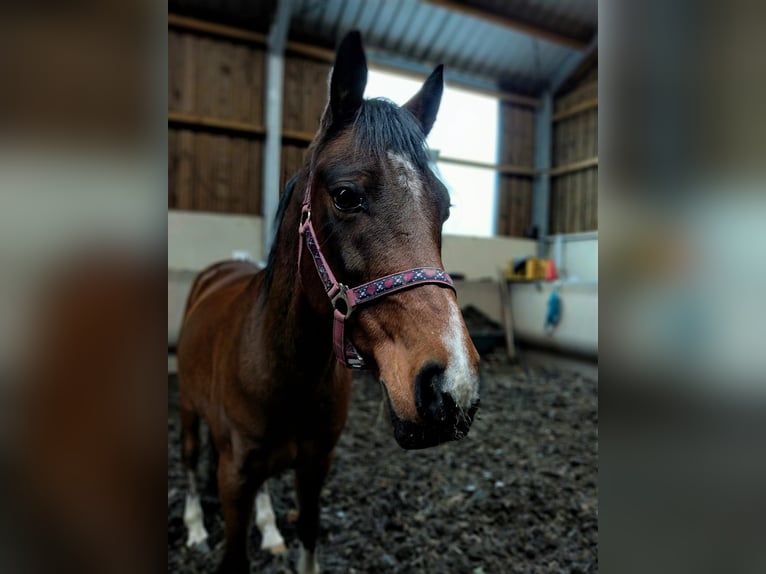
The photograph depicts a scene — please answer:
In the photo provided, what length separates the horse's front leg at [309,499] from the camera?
1.46 metres

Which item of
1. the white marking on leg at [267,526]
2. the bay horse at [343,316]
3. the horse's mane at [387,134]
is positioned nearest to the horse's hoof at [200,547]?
the white marking on leg at [267,526]

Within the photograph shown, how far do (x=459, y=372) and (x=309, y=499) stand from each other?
1.15 meters

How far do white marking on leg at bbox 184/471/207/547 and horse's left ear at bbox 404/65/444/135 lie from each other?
A: 6.36 ft

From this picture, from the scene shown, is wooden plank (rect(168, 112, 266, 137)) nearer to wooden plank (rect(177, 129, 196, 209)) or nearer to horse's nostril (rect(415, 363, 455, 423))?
wooden plank (rect(177, 129, 196, 209))

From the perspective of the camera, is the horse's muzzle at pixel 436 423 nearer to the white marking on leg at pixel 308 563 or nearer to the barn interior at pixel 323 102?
the white marking on leg at pixel 308 563

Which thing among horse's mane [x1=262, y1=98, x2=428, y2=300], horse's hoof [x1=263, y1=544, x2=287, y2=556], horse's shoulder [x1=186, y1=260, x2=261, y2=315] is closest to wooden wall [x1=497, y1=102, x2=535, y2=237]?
horse's shoulder [x1=186, y1=260, x2=261, y2=315]

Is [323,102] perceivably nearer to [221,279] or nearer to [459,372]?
[221,279]

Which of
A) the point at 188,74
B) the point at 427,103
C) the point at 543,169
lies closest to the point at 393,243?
the point at 427,103

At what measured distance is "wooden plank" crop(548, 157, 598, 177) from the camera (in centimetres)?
701
